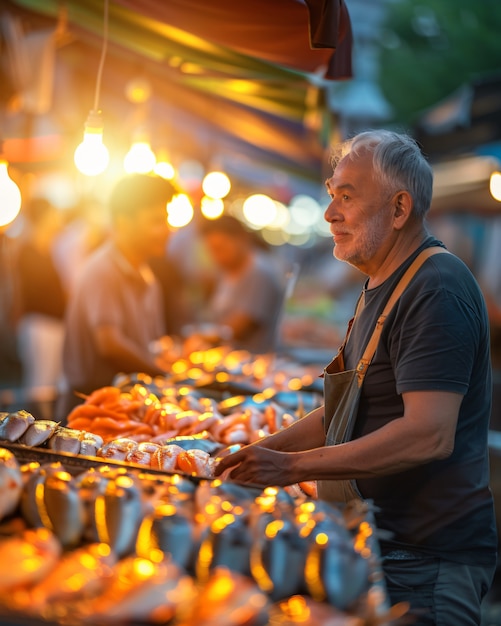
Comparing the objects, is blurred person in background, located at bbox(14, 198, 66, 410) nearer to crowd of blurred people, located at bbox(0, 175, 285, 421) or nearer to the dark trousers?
crowd of blurred people, located at bbox(0, 175, 285, 421)

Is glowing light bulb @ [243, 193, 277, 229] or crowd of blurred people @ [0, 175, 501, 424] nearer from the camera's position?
crowd of blurred people @ [0, 175, 501, 424]

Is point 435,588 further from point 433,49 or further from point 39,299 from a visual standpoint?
point 433,49

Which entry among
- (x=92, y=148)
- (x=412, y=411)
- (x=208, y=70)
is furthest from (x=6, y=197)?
(x=208, y=70)

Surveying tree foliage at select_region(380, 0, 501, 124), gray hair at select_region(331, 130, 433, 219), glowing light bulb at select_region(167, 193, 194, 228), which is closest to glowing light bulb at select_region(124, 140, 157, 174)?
glowing light bulb at select_region(167, 193, 194, 228)

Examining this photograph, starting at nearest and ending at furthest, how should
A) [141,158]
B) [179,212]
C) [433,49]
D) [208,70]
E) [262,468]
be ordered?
[262,468], [208,70], [141,158], [179,212], [433,49]

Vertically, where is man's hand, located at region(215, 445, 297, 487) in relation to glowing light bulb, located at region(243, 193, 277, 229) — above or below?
below

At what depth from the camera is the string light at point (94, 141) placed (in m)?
4.46

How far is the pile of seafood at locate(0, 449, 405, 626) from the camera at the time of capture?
1771mm

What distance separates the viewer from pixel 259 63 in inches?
251

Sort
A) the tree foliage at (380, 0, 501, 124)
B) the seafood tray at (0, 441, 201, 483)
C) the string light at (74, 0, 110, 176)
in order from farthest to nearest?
the tree foliage at (380, 0, 501, 124)
the string light at (74, 0, 110, 176)
the seafood tray at (0, 441, 201, 483)

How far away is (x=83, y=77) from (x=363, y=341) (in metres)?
6.58

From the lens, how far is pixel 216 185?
870 cm

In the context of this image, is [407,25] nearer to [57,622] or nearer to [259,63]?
[259,63]

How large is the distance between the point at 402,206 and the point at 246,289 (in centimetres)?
510
